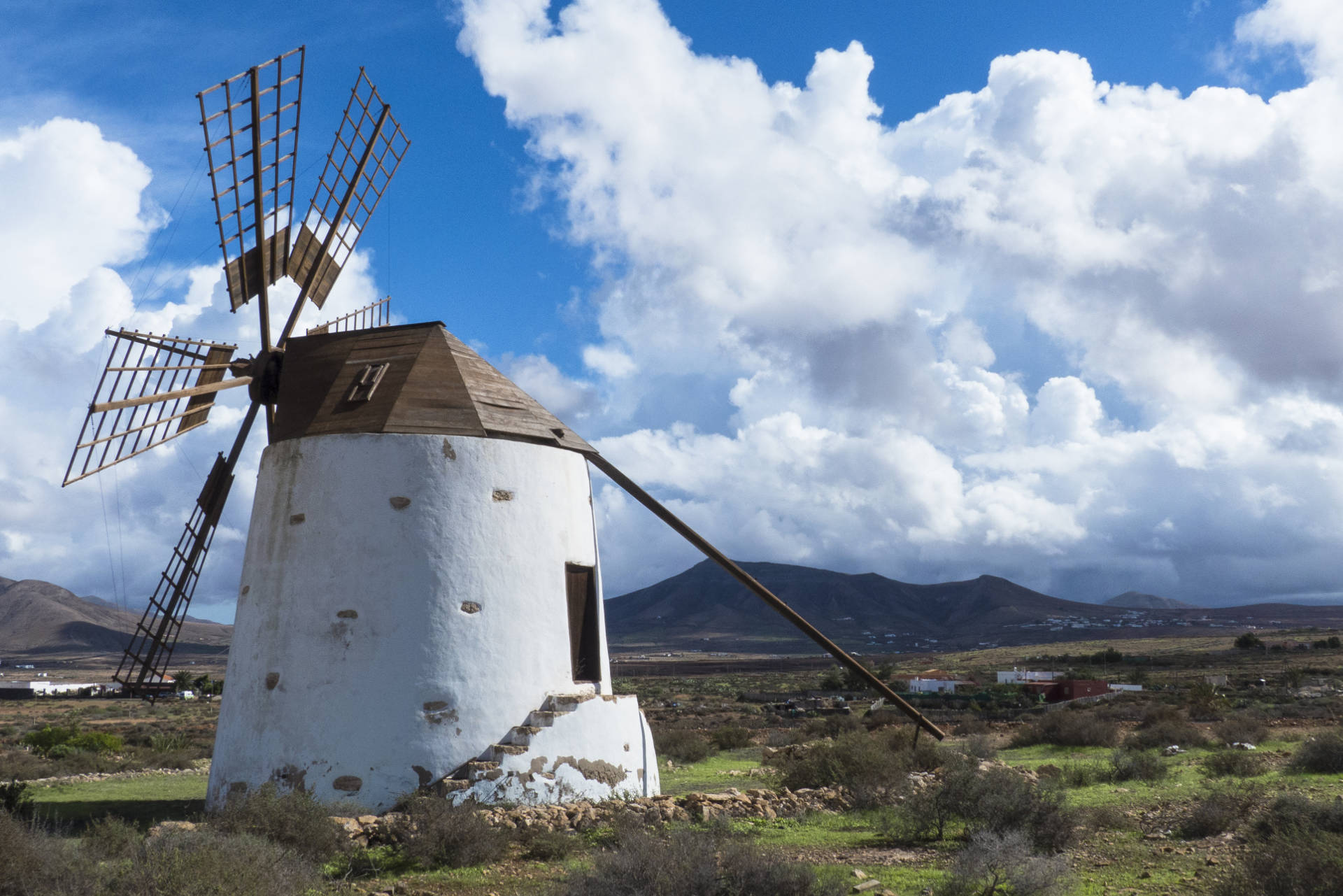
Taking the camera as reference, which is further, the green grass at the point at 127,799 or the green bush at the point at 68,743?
the green bush at the point at 68,743

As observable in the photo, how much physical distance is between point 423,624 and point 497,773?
1.96 metres

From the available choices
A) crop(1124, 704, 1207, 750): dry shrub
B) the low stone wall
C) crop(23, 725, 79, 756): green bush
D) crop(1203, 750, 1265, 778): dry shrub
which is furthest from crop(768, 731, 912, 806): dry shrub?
crop(23, 725, 79, 756): green bush

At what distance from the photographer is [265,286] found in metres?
15.8

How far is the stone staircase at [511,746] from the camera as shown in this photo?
11.6 meters

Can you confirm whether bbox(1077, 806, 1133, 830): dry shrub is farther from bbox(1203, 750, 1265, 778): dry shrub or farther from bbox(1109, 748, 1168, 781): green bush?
bbox(1203, 750, 1265, 778): dry shrub

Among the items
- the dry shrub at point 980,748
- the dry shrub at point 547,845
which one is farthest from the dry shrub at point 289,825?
the dry shrub at point 980,748

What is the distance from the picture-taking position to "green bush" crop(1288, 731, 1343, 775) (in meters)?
14.4

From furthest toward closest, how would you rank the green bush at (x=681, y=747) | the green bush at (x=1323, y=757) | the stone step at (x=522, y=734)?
the green bush at (x=681, y=747), the green bush at (x=1323, y=757), the stone step at (x=522, y=734)

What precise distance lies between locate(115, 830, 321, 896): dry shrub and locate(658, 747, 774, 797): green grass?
22.7 ft

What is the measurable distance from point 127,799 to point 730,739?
42.2ft

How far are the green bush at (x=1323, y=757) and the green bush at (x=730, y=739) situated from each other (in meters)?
11.8

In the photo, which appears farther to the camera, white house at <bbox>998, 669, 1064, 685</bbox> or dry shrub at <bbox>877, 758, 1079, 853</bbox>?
white house at <bbox>998, 669, 1064, 685</bbox>

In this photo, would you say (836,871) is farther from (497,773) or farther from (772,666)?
(772,666)

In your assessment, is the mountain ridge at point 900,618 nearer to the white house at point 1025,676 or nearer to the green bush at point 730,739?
the white house at point 1025,676
